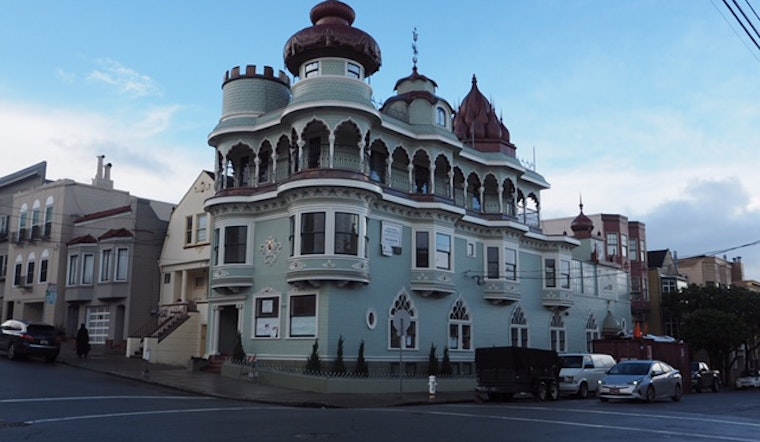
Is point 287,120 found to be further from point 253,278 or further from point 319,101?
point 253,278

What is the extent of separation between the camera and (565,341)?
43.4m

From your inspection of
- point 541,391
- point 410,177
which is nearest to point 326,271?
point 410,177

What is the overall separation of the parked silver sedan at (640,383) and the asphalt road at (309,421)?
724mm

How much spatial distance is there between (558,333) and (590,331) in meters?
4.68

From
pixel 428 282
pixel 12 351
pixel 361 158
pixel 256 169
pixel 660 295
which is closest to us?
pixel 361 158

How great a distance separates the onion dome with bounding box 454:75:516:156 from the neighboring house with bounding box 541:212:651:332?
60.2 feet

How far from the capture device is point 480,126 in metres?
40.5

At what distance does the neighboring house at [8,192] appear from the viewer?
50.4 m

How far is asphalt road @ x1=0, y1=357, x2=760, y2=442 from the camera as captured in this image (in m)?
13.5

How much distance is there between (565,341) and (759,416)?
906 inches

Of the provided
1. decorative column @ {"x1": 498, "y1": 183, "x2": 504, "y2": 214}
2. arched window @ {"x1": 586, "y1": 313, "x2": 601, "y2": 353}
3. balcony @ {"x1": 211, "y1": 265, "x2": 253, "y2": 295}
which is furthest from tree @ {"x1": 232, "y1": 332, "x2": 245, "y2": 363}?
arched window @ {"x1": 586, "y1": 313, "x2": 601, "y2": 353}

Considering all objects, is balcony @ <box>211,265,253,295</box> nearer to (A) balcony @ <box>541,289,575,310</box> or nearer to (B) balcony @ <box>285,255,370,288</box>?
(B) balcony @ <box>285,255,370,288</box>

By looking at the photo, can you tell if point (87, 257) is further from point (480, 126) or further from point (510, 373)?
point (510, 373)

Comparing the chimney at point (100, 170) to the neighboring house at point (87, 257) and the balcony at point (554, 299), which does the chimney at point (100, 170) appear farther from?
the balcony at point (554, 299)
